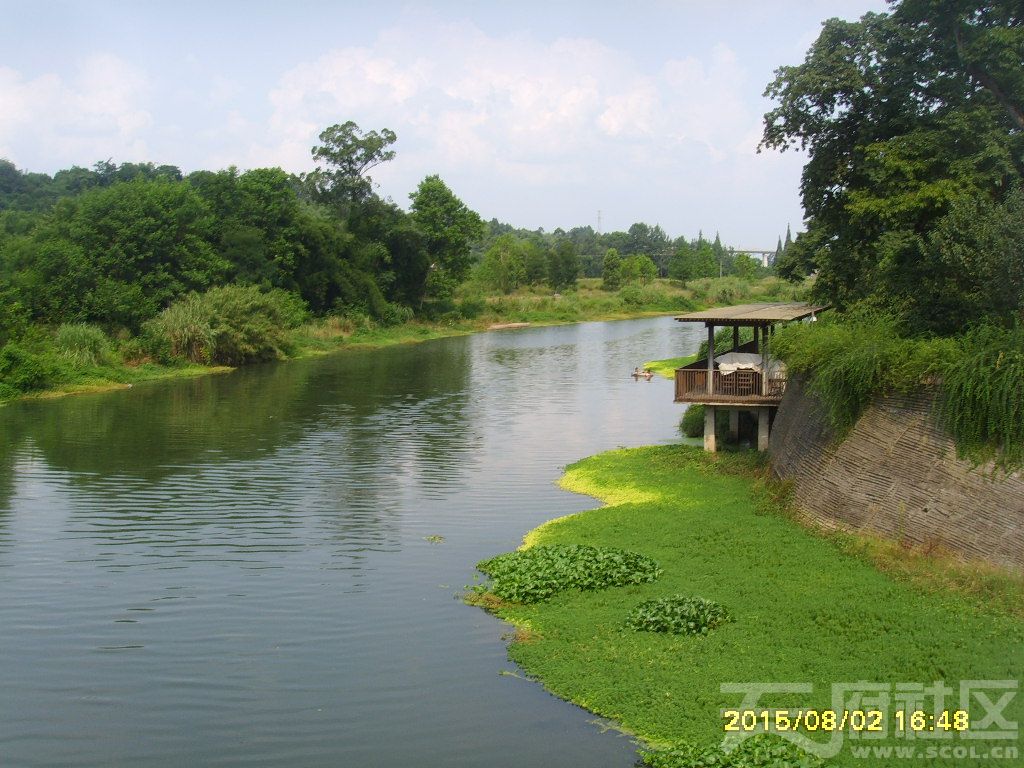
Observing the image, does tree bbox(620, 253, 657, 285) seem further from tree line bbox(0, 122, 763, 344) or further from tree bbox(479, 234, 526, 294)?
tree bbox(479, 234, 526, 294)

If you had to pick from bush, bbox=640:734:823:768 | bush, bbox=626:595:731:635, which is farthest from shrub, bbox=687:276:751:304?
bush, bbox=640:734:823:768

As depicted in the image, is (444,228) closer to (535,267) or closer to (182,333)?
(535,267)

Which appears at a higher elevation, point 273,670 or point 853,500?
point 853,500

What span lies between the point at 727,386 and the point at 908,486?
9.30 metres

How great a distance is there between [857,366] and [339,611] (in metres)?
9.07

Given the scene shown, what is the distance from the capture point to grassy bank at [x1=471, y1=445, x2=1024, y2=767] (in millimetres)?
10609

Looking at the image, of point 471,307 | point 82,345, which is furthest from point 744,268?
point 82,345

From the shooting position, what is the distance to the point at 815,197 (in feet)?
88.1

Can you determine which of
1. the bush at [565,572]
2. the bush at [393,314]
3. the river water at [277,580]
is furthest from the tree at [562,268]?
the bush at [565,572]

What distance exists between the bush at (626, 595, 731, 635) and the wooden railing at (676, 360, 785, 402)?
35.9 ft

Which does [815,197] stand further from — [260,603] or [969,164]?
[260,603]

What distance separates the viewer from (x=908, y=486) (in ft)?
49.2

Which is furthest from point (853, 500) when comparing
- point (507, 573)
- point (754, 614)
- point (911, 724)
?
point (911, 724)

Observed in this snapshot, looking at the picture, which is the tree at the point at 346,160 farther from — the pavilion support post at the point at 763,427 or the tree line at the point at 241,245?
the pavilion support post at the point at 763,427
